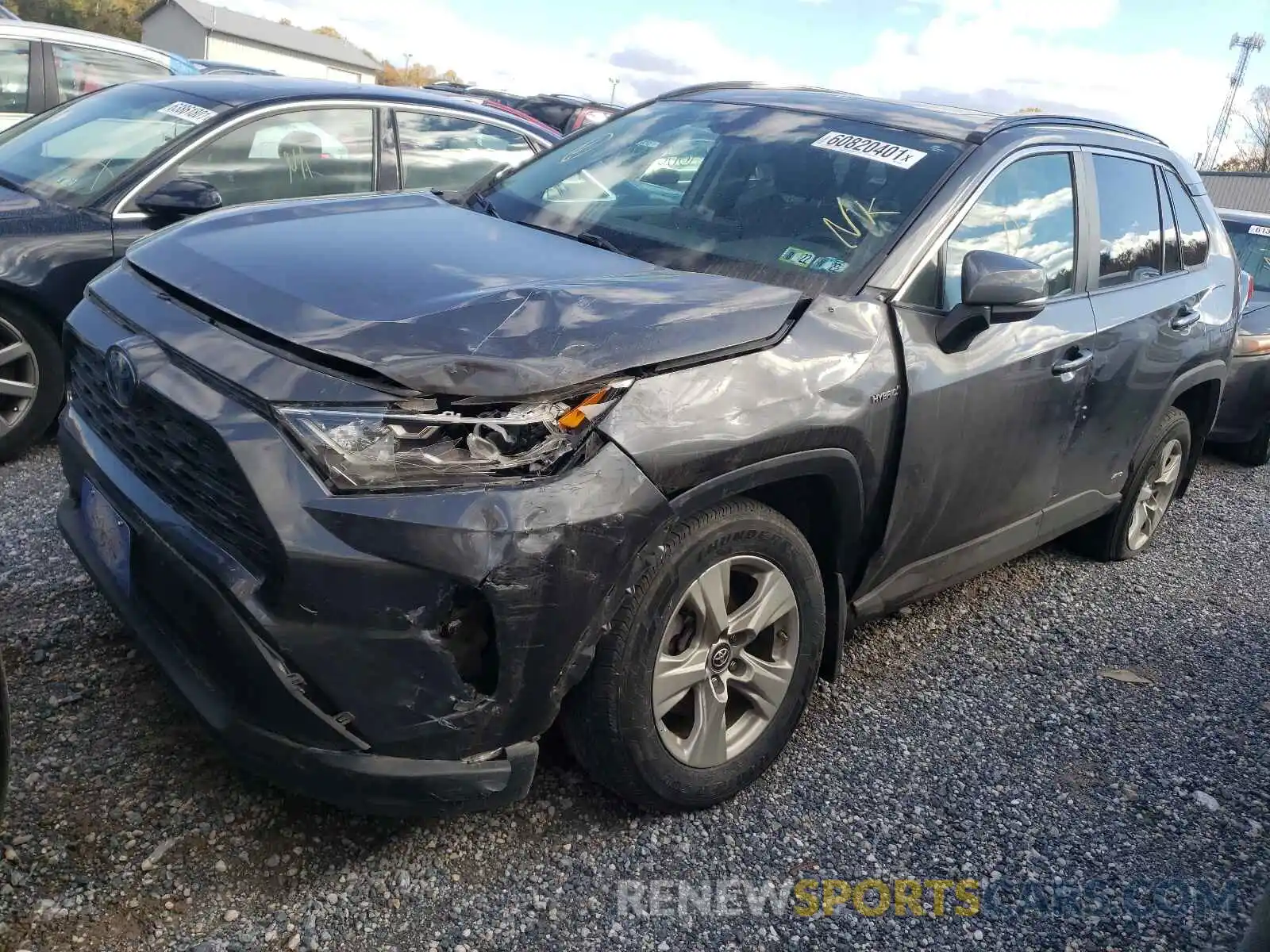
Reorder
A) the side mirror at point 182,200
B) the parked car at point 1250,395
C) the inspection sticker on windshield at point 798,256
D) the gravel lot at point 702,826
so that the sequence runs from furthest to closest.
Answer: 1. the parked car at point 1250,395
2. the side mirror at point 182,200
3. the inspection sticker on windshield at point 798,256
4. the gravel lot at point 702,826

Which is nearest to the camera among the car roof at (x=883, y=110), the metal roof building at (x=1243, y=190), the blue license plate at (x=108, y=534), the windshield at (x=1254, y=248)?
the blue license plate at (x=108, y=534)

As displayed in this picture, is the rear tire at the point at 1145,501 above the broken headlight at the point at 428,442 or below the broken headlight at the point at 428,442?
below

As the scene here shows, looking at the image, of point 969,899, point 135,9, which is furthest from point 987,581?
point 135,9

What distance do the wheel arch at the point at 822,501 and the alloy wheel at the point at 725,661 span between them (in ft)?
0.67

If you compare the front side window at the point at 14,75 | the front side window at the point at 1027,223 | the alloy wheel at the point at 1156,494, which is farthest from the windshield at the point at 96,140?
the alloy wheel at the point at 1156,494

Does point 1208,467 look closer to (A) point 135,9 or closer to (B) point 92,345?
(B) point 92,345

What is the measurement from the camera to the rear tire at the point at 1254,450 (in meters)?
7.14

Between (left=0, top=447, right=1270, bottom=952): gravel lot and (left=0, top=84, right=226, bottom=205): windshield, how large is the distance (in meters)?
1.71

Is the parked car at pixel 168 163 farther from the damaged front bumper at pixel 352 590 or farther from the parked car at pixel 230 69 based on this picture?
the parked car at pixel 230 69

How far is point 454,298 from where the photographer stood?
7.86 feet

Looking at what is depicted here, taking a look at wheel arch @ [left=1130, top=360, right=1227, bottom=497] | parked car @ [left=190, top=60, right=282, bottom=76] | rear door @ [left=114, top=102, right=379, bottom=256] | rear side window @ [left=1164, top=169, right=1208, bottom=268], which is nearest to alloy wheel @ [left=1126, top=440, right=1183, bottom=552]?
wheel arch @ [left=1130, top=360, right=1227, bottom=497]

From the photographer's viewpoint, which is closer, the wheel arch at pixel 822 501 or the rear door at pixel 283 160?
the wheel arch at pixel 822 501

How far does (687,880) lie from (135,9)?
→ 79506 mm

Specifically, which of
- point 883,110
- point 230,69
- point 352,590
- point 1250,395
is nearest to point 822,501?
point 352,590
